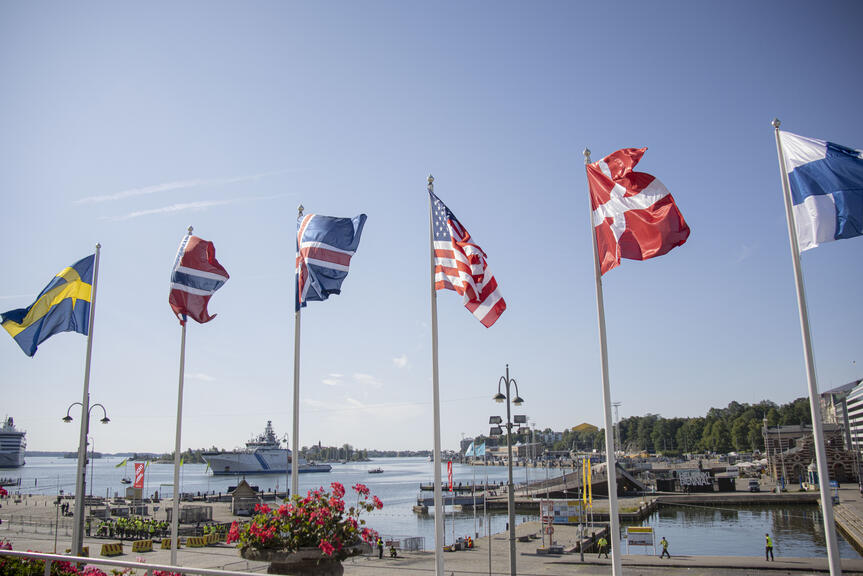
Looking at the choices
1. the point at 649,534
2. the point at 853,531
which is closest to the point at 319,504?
the point at 649,534

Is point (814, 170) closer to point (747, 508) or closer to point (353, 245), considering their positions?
point (353, 245)

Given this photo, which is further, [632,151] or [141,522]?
[141,522]

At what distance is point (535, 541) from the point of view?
45594mm

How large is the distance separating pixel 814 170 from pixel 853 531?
55707mm

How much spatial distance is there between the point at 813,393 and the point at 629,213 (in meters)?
4.72

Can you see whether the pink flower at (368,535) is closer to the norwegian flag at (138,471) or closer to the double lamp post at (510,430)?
the double lamp post at (510,430)

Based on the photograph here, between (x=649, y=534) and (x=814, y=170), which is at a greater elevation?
(x=814, y=170)

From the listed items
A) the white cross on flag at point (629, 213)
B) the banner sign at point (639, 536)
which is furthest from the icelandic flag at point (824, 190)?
the banner sign at point (639, 536)

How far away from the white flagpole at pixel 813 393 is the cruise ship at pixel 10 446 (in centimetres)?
23415

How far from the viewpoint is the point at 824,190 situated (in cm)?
1145

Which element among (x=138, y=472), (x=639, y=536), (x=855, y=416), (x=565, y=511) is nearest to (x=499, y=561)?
(x=639, y=536)

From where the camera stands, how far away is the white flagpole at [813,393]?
33.3ft

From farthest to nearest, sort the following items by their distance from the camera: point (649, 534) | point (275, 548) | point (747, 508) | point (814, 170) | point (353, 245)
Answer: point (747, 508)
point (649, 534)
point (353, 245)
point (814, 170)
point (275, 548)

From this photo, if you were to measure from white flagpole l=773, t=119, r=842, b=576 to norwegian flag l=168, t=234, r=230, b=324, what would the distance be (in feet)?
49.5
